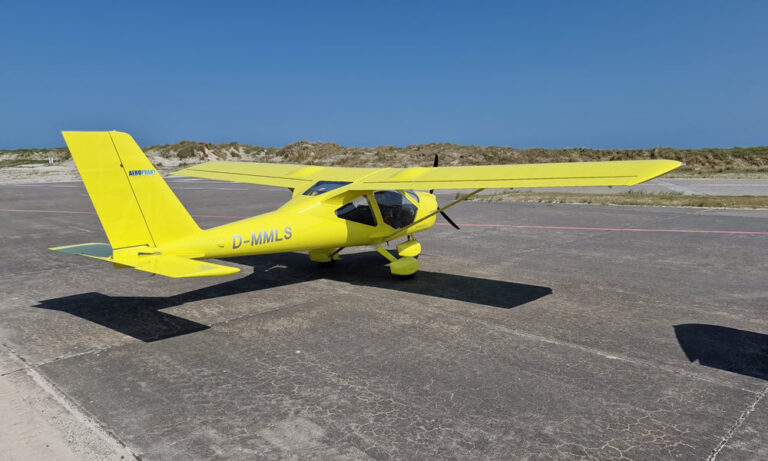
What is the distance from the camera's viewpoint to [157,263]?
22.7ft

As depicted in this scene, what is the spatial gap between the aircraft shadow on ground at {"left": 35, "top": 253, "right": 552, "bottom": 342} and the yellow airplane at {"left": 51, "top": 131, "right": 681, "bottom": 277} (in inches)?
21.2

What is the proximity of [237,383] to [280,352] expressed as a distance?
95cm

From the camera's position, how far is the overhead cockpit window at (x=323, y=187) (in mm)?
10109

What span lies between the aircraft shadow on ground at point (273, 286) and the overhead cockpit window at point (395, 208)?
1197mm

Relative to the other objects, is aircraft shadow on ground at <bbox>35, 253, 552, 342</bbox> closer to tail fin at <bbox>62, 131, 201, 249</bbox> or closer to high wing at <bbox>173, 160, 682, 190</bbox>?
tail fin at <bbox>62, 131, 201, 249</bbox>

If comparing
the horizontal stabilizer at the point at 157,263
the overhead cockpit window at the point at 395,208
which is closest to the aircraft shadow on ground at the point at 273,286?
the horizontal stabilizer at the point at 157,263

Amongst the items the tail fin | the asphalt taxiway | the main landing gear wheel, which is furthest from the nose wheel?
the tail fin

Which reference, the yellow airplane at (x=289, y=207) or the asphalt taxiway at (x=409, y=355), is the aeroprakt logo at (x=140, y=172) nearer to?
the yellow airplane at (x=289, y=207)

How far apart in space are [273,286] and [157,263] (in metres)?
3.09

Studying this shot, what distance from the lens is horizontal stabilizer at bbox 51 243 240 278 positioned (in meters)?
6.61

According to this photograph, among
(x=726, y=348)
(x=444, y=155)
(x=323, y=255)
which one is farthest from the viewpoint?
(x=444, y=155)

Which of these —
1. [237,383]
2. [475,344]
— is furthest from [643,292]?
[237,383]

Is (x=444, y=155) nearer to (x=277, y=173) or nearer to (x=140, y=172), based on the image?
(x=277, y=173)

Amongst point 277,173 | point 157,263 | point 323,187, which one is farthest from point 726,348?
point 277,173
